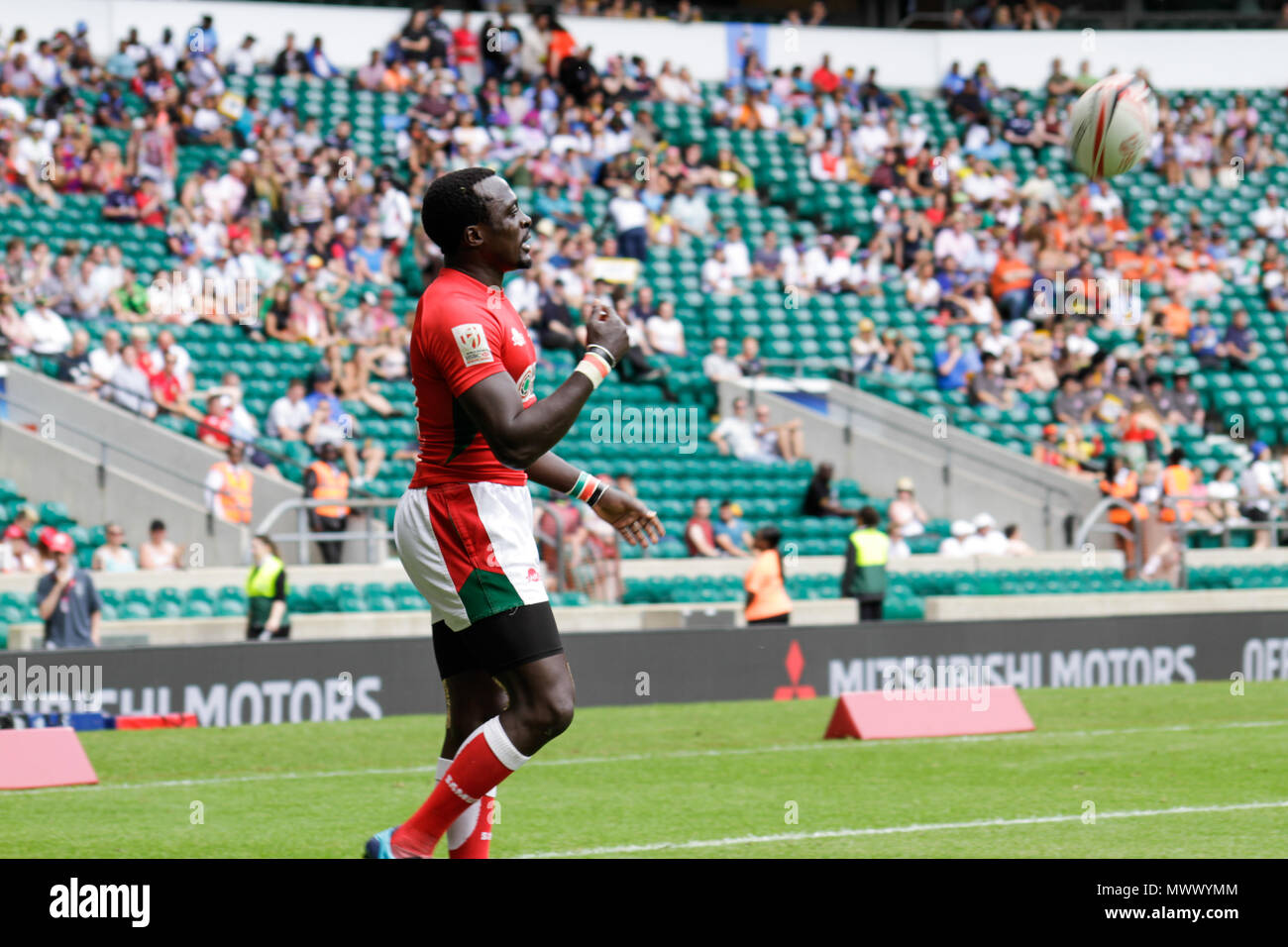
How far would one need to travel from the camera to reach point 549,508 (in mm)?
17406

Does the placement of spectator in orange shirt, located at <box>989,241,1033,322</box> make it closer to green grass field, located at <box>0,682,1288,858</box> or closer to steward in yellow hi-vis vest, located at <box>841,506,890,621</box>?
steward in yellow hi-vis vest, located at <box>841,506,890,621</box>

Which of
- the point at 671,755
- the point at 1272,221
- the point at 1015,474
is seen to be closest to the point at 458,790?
the point at 671,755

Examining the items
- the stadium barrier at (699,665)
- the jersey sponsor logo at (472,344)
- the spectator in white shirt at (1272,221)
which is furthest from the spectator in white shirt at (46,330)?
the spectator in white shirt at (1272,221)

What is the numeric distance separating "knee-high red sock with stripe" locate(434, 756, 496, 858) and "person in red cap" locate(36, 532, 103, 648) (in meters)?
8.74

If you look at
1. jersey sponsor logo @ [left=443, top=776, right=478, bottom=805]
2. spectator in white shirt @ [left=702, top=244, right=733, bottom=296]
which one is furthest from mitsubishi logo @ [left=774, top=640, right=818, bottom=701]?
jersey sponsor logo @ [left=443, top=776, right=478, bottom=805]

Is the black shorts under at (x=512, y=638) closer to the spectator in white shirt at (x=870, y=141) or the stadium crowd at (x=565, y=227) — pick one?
the stadium crowd at (x=565, y=227)

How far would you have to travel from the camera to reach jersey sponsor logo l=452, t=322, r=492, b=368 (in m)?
5.61

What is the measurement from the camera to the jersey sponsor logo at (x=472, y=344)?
5609 millimetres

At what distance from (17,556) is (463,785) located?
37.0 ft

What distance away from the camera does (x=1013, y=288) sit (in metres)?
25.0

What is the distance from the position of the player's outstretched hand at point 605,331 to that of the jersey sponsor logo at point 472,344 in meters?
0.34

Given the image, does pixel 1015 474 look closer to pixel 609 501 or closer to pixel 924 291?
pixel 924 291
